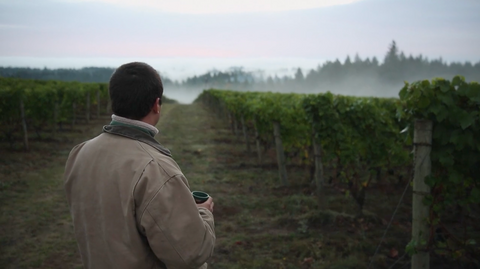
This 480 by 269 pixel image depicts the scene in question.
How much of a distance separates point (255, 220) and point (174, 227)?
208 inches

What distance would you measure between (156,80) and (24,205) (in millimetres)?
6529

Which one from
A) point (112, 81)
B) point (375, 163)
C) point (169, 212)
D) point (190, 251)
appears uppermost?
point (112, 81)

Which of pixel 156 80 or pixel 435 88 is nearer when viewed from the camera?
pixel 156 80

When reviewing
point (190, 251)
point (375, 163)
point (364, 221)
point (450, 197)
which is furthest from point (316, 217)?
point (190, 251)

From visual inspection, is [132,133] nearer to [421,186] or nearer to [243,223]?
[421,186]

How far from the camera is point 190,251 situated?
167 centimetres

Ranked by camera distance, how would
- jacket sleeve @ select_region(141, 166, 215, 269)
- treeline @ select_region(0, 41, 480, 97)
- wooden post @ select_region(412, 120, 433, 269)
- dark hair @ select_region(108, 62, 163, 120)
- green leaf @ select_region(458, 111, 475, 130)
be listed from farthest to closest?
treeline @ select_region(0, 41, 480, 97) < wooden post @ select_region(412, 120, 433, 269) < green leaf @ select_region(458, 111, 475, 130) < dark hair @ select_region(108, 62, 163, 120) < jacket sleeve @ select_region(141, 166, 215, 269)

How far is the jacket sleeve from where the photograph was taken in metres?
1.62

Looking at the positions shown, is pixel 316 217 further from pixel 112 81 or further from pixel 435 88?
pixel 112 81

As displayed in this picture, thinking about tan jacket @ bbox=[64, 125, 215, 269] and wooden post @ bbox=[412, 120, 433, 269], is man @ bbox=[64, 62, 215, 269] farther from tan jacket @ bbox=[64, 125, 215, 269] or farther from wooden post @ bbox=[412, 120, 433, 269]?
wooden post @ bbox=[412, 120, 433, 269]

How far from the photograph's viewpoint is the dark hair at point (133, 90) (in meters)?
1.80

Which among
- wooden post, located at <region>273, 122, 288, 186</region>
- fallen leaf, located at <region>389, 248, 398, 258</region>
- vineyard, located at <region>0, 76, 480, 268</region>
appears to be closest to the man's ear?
vineyard, located at <region>0, 76, 480, 268</region>

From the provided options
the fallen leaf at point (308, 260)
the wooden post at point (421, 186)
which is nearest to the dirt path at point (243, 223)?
the fallen leaf at point (308, 260)

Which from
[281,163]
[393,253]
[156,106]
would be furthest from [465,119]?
[281,163]
